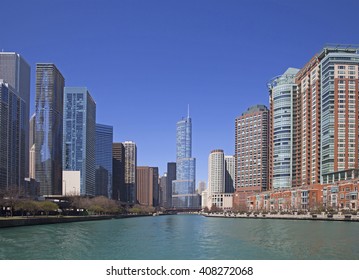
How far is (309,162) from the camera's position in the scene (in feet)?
353

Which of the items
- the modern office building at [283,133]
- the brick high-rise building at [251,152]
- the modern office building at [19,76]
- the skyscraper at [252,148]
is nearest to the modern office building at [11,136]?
the modern office building at [19,76]

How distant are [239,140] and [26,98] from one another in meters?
67.3

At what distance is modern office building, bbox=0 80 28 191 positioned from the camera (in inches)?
4882

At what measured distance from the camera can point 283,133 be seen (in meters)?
120

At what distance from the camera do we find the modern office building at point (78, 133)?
147m

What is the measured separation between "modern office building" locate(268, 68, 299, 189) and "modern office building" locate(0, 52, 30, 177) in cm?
6114

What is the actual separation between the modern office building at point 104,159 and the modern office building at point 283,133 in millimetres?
77303

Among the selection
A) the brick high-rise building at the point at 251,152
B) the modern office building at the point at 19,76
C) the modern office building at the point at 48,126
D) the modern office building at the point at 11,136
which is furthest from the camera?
the brick high-rise building at the point at 251,152

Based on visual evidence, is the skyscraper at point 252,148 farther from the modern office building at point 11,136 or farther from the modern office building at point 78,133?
the modern office building at point 11,136

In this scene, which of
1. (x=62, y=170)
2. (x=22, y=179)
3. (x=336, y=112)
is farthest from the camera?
(x=62, y=170)

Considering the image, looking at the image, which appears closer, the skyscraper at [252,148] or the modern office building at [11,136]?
the modern office building at [11,136]

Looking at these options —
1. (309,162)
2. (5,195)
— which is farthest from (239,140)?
(5,195)
